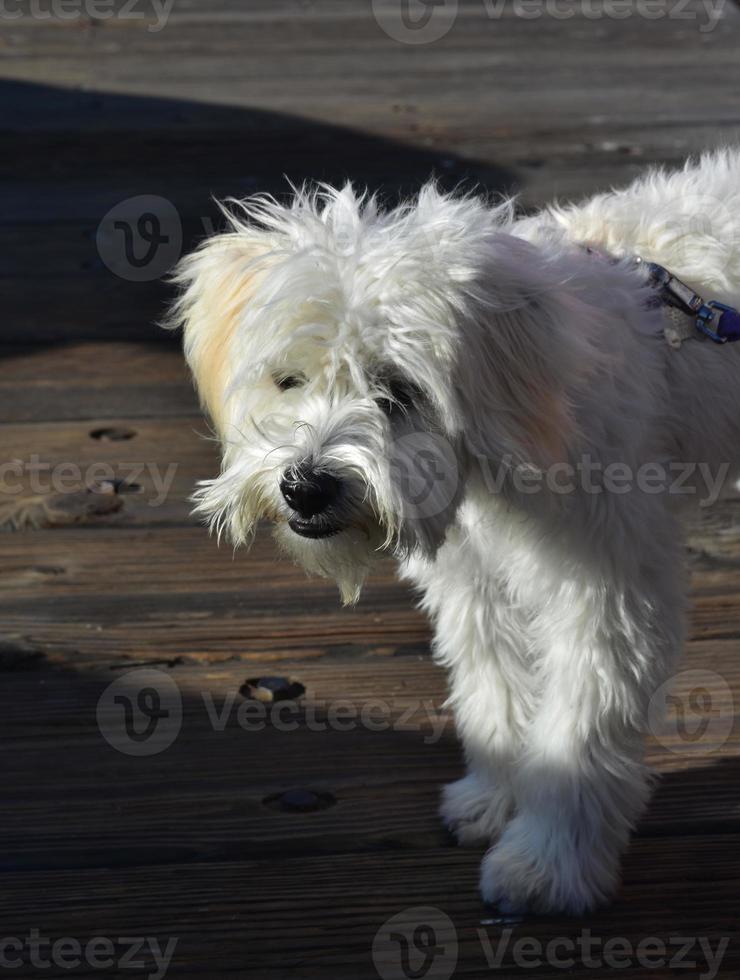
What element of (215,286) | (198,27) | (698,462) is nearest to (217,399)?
(215,286)

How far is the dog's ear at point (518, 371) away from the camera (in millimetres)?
2270

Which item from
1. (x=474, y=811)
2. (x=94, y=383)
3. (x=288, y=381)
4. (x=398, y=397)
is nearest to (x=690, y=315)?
(x=398, y=397)

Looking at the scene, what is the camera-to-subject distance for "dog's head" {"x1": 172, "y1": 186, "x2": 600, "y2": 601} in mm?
2205

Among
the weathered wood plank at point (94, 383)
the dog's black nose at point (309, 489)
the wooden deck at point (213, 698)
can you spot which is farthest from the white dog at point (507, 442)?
the weathered wood plank at point (94, 383)

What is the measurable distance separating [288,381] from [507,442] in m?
0.40

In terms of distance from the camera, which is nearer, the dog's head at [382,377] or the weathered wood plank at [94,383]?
the dog's head at [382,377]

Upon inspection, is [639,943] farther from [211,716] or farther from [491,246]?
[491,246]

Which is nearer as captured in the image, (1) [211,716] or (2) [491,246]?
(2) [491,246]

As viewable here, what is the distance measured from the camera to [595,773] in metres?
2.53

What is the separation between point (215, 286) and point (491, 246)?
0.58 meters

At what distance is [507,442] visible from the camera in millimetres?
2293

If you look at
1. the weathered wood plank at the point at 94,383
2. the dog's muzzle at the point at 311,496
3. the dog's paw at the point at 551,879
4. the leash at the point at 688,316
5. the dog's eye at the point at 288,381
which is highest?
the leash at the point at 688,316

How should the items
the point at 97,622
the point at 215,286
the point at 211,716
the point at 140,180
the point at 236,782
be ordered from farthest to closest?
the point at 140,180 < the point at 97,622 < the point at 211,716 < the point at 236,782 < the point at 215,286

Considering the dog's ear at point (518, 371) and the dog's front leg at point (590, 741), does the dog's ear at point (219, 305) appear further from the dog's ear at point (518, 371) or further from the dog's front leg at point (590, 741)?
the dog's front leg at point (590, 741)
